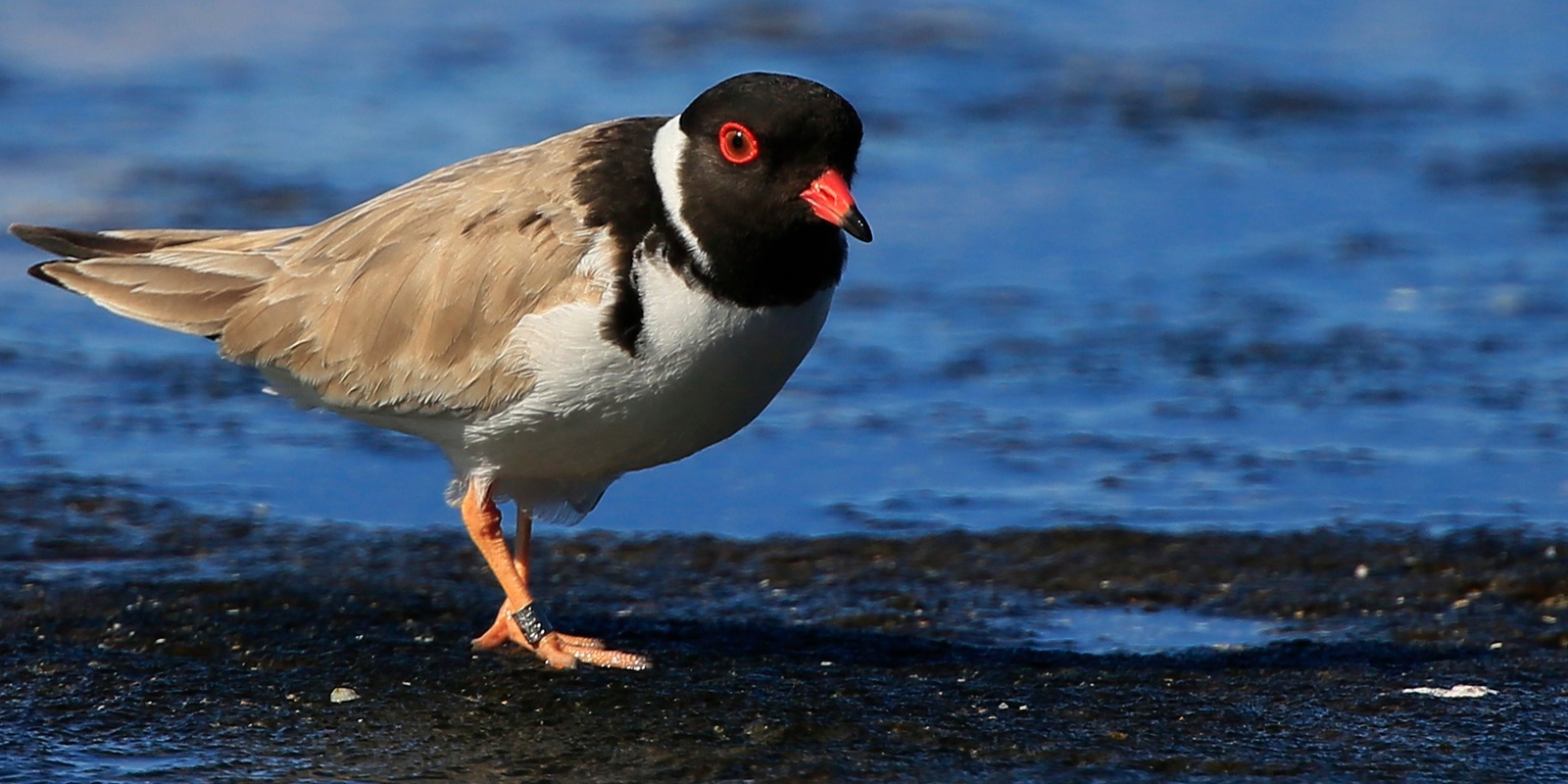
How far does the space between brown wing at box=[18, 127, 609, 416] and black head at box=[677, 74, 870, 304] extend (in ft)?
1.23

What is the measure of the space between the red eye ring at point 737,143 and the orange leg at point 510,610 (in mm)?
1403

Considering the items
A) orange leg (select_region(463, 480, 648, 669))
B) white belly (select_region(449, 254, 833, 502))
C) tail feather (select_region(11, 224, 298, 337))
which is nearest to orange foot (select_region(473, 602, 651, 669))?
orange leg (select_region(463, 480, 648, 669))

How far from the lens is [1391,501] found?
26.7ft

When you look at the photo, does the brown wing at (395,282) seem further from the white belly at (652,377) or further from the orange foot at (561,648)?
the orange foot at (561,648)

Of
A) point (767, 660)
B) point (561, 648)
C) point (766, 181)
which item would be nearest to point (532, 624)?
point (561, 648)

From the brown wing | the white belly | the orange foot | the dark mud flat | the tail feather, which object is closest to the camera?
the dark mud flat

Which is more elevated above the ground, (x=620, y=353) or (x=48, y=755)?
(x=620, y=353)

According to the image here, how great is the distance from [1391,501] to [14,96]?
412 inches

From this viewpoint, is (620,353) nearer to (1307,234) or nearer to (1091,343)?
(1091,343)

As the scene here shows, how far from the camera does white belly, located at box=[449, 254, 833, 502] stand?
235 inches

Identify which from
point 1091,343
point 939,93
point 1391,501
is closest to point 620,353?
point 1391,501

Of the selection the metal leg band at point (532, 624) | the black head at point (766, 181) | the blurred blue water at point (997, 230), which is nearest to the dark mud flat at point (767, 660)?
the metal leg band at point (532, 624)

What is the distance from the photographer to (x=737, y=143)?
19.9 ft

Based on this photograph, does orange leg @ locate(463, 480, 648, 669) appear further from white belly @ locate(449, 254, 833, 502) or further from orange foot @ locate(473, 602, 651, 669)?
white belly @ locate(449, 254, 833, 502)
